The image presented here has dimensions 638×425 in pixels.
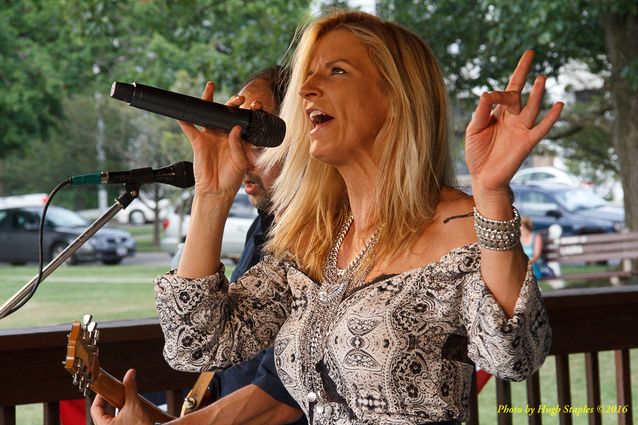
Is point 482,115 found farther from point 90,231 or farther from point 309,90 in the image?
point 90,231

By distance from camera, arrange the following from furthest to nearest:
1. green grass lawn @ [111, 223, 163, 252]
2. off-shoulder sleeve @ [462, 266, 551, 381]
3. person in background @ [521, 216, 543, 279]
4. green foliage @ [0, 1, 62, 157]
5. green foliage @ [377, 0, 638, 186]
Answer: green grass lawn @ [111, 223, 163, 252]
green foliage @ [0, 1, 62, 157]
person in background @ [521, 216, 543, 279]
green foliage @ [377, 0, 638, 186]
off-shoulder sleeve @ [462, 266, 551, 381]

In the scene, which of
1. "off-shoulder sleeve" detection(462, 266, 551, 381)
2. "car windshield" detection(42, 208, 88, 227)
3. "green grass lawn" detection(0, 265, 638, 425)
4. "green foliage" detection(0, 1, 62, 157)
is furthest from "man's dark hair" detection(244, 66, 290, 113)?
"car windshield" detection(42, 208, 88, 227)

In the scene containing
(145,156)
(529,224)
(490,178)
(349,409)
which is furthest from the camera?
(145,156)

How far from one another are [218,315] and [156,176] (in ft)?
0.99

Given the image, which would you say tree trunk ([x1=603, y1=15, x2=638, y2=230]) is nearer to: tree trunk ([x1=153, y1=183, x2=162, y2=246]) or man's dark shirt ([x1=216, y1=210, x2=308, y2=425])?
man's dark shirt ([x1=216, y1=210, x2=308, y2=425])

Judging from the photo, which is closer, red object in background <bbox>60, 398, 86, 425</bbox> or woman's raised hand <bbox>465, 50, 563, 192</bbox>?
woman's raised hand <bbox>465, 50, 563, 192</bbox>

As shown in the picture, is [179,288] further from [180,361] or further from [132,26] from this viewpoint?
[132,26]

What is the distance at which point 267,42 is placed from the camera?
35.4ft

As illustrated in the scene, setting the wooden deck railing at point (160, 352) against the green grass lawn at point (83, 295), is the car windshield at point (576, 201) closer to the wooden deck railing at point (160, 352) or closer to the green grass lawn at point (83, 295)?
the green grass lawn at point (83, 295)

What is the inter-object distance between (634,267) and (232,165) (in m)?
10.2

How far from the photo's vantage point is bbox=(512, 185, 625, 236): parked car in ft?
48.1

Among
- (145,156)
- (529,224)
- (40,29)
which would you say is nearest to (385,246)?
(529,224)

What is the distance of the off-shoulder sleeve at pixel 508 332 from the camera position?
160 centimetres

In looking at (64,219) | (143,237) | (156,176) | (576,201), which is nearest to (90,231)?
(156,176)
